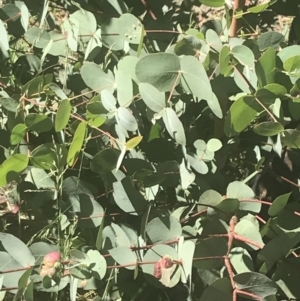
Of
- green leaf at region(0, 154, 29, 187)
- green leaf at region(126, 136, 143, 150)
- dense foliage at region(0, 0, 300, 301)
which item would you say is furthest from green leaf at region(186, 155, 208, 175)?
green leaf at region(0, 154, 29, 187)

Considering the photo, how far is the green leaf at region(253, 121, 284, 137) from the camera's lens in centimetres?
56

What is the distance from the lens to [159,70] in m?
0.54

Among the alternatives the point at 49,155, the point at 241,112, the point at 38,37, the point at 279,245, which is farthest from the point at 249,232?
the point at 38,37

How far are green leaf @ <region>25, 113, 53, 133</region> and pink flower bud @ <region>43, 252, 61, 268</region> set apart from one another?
0.15m

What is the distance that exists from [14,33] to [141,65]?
11.7 inches

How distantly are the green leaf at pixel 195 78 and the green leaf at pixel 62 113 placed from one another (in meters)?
0.13

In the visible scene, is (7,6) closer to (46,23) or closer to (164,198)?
(46,23)

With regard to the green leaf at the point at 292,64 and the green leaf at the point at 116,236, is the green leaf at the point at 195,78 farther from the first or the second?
the green leaf at the point at 116,236

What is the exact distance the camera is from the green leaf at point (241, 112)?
546 mm

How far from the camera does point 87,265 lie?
582 millimetres

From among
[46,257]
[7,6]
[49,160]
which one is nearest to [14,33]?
[7,6]

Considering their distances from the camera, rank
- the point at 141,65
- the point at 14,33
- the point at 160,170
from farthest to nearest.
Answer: the point at 14,33
the point at 160,170
the point at 141,65

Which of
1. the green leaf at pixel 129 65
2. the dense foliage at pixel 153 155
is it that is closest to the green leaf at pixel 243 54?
the dense foliage at pixel 153 155

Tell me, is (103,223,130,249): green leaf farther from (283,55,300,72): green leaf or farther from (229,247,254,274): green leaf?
(283,55,300,72): green leaf
